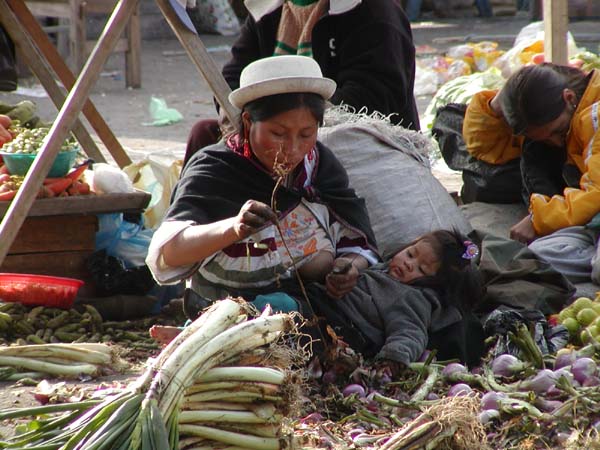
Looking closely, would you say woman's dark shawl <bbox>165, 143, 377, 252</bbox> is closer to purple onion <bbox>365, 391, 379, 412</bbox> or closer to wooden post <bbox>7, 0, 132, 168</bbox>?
purple onion <bbox>365, 391, 379, 412</bbox>

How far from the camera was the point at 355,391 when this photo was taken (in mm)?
3393

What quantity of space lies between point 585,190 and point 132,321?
224 cm

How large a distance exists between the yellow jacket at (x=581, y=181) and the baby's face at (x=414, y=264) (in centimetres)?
115

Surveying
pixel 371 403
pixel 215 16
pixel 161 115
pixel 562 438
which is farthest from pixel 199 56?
pixel 215 16

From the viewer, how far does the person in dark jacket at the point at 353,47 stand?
15.8 feet

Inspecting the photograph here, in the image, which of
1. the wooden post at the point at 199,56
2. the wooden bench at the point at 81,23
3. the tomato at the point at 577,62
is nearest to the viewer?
the wooden post at the point at 199,56

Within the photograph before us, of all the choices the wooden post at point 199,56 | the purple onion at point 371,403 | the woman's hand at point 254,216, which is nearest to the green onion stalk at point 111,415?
the woman's hand at point 254,216

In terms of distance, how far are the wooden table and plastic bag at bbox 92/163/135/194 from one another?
518mm

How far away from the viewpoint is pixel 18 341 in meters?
4.04

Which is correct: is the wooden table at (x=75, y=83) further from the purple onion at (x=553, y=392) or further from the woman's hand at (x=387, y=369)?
the purple onion at (x=553, y=392)

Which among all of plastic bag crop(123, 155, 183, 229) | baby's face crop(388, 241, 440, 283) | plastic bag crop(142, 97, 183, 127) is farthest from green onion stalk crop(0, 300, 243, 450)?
plastic bag crop(142, 97, 183, 127)

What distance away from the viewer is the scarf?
4861 mm

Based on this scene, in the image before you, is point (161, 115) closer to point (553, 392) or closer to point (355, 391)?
point (355, 391)

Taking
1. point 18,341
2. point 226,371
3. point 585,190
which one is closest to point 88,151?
point 18,341
